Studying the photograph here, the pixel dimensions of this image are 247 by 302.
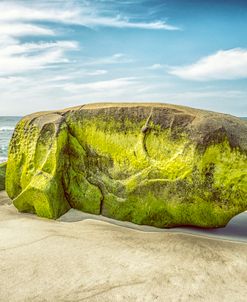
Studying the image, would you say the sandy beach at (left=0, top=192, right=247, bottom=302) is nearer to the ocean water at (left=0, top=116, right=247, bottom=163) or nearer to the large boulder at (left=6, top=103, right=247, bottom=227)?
the large boulder at (left=6, top=103, right=247, bottom=227)

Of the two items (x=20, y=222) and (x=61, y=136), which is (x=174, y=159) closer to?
(x=61, y=136)

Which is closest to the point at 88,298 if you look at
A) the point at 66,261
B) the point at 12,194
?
the point at 66,261

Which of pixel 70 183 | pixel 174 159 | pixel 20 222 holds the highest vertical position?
pixel 174 159

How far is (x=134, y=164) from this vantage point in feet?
14.3

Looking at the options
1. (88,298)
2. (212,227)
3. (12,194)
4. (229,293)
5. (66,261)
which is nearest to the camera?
(88,298)

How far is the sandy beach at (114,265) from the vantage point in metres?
2.55

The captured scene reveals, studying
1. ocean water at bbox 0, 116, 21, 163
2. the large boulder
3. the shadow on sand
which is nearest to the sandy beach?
the shadow on sand

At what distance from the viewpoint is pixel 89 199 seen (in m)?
4.58

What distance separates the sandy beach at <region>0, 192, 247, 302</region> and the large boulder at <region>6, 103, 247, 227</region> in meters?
0.37

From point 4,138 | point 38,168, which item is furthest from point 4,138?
point 38,168

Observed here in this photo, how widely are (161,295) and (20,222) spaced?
7.55 feet

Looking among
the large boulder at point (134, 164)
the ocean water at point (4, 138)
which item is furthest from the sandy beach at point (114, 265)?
the ocean water at point (4, 138)

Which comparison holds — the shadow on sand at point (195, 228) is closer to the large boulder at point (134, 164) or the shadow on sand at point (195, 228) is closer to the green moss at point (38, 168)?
the large boulder at point (134, 164)

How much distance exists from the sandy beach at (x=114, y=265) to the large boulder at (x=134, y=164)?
1.23 feet
